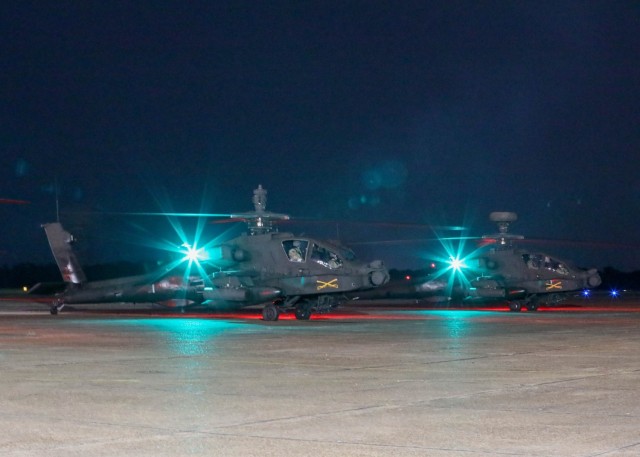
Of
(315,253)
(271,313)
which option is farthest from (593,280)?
(271,313)

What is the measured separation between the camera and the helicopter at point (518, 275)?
123 feet

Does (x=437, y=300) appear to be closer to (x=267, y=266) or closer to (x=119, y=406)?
(x=267, y=266)

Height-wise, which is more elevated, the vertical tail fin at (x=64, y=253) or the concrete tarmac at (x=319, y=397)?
the vertical tail fin at (x=64, y=253)

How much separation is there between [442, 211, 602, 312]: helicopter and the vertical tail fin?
1555 cm

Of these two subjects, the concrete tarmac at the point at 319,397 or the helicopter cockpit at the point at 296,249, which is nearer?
the concrete tarmac at the point at 319,397

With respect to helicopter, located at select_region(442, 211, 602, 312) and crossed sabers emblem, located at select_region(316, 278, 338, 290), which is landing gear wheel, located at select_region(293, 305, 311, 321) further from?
helicopter, located at select_region(442, 211, 602, 312)

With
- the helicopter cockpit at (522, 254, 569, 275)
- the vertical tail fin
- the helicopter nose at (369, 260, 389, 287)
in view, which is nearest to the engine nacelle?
the helicopter nose at (369, 260, 389, 287)

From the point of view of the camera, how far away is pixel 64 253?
114ft

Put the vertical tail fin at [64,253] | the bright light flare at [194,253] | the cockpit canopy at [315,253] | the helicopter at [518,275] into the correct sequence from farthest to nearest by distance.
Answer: the helicopter at [518,275]
the vertical tail fin at [64,253]
the bright light flare at [194,253]
the cockpit canopy at [315,253]

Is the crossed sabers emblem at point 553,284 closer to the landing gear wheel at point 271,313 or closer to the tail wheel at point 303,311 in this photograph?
the tail wheel at point 303,311

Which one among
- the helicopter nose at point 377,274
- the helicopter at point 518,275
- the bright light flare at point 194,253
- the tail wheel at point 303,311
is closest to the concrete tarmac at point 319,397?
the helicopter nose at point 377,274

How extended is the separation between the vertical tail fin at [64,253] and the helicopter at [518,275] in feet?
51.0

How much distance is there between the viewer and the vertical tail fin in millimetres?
34344

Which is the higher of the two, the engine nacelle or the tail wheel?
the engine nacelle
